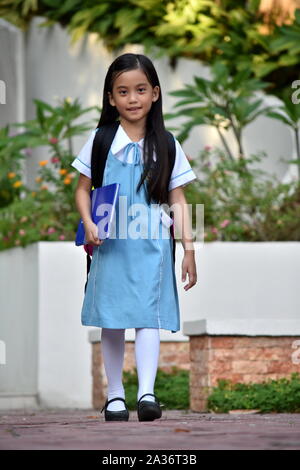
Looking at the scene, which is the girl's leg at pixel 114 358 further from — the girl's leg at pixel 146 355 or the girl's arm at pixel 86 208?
the girl's arm at pixel 86 208

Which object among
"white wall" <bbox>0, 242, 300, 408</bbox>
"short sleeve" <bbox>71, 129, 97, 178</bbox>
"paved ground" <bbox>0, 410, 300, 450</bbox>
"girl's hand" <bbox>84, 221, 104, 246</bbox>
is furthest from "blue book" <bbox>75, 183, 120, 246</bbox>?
"white wall" <bbox>0, 242, 300, 408</bbox>

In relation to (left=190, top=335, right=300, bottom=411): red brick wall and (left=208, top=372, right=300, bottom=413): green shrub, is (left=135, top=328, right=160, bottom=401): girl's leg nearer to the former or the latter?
(left=208, top=372, right=300, bottom=413): green shrub

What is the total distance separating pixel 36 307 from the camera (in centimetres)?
937

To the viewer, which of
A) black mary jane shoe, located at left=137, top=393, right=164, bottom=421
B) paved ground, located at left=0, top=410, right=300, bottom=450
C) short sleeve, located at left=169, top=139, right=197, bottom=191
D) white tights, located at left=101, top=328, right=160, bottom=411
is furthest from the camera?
short sleeve, located at left=169, top=139, right=197, bottom=191

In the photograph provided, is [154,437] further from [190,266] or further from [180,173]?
[180,173]

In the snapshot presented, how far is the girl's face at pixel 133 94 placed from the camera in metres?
4.96

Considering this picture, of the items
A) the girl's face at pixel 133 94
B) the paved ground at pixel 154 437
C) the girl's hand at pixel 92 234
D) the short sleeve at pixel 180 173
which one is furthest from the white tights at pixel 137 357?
the girl's face at pixel 133 94

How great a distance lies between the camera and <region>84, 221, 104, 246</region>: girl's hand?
15.9 feet

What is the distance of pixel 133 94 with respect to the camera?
496cm

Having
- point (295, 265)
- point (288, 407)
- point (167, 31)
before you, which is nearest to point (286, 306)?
point (295, 265)

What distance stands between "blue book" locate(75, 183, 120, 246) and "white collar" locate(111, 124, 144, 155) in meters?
0.19

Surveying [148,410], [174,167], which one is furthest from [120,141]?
[148,410]

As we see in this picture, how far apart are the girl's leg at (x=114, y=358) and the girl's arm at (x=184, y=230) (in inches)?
14.6

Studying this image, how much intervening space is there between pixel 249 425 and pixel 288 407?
185 centimetres
